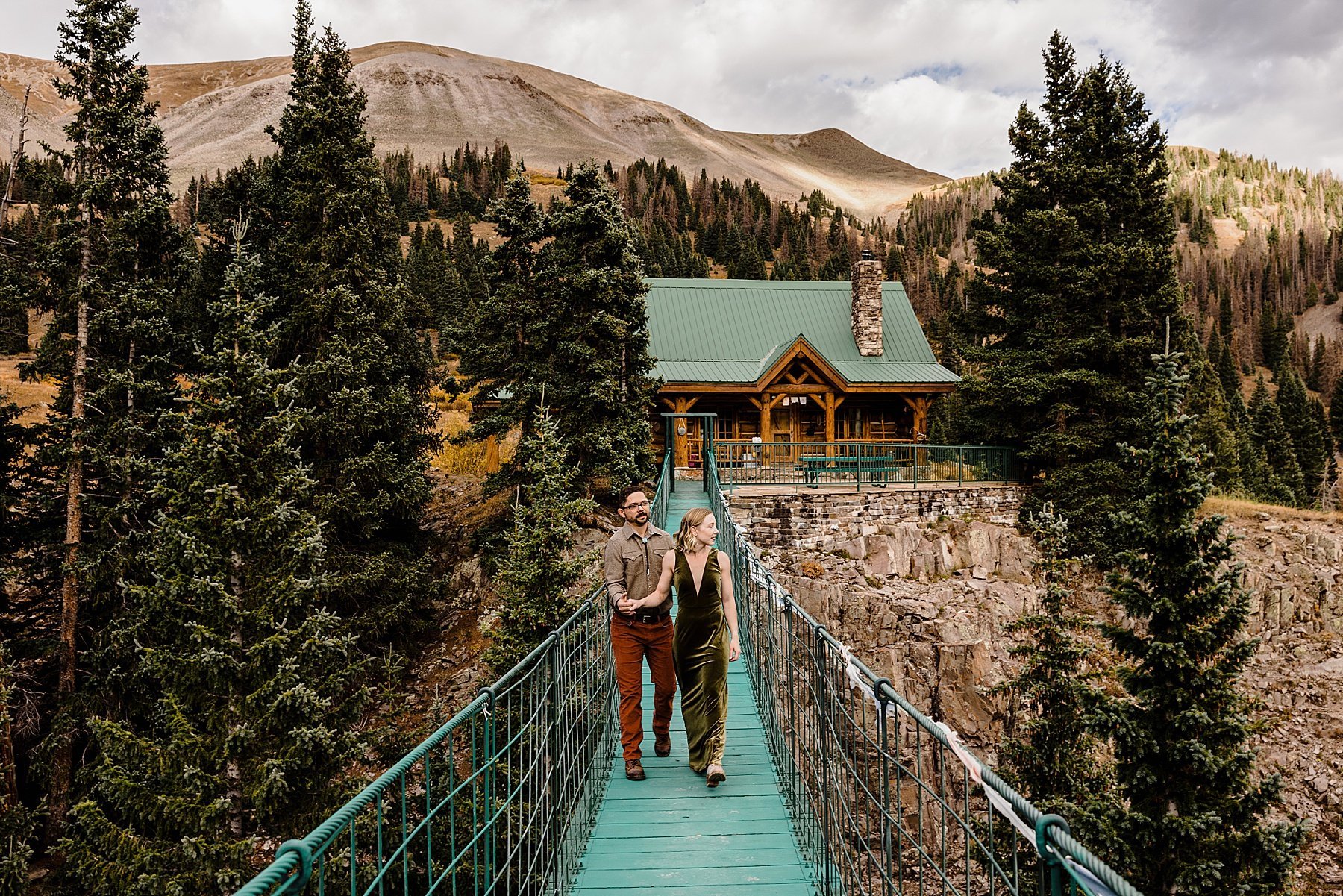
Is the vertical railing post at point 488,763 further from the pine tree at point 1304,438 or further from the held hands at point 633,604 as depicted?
the pine tree at point 1304,438

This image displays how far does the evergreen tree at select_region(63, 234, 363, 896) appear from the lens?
11227 millimetres

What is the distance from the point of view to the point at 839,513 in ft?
71.4

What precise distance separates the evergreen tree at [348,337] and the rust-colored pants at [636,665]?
472 inches

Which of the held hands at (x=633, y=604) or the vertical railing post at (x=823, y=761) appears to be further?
the held hands at (x=633, y=604)

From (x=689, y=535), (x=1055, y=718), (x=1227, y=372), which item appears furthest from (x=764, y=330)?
(x=1227, y=372)

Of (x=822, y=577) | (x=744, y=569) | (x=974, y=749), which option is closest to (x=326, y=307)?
(x=744, y=569)

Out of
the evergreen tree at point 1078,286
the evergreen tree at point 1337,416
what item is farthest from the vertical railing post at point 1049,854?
the evergreen tree at point 1337,416

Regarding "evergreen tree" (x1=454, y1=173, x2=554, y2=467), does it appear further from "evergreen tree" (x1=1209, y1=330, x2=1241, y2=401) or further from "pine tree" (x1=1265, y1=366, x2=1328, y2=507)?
"evergreen tree" (x1=1209, y1=330, x2=1241, y2=401)

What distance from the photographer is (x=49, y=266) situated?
14453 mm

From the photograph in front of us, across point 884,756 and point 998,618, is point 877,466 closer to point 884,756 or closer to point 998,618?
point 998,618

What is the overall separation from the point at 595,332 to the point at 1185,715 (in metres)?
15.2

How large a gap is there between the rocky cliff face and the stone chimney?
31.0 feet

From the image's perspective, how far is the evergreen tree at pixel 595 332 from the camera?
770 inches

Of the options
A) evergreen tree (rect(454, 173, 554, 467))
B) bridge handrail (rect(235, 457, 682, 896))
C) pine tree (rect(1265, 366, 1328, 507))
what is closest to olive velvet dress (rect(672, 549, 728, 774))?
bridge handrail (rect(235, 457, 682, 896))
